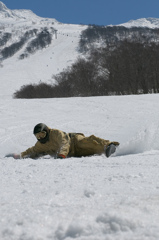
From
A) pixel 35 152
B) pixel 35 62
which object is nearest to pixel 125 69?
pixel 35 152

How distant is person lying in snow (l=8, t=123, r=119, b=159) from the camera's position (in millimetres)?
5014

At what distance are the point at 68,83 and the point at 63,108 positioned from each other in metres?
30.9

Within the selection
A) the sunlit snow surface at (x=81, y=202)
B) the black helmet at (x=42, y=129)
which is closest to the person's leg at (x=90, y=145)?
the black helmet at (x=42, y=129)

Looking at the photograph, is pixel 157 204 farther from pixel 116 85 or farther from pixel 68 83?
pixel 68 83

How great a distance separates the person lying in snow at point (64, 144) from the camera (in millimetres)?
5014

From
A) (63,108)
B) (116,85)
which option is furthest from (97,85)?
(63,108)

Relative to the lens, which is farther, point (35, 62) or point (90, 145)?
point (35, 62)

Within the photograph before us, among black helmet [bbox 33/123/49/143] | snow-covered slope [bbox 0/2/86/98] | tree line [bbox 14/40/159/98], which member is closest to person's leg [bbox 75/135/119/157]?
black helmet [bbox 33/123/49/143]

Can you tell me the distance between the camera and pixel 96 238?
1.49 m

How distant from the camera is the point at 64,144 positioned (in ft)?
16.4

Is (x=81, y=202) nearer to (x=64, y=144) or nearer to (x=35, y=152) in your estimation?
(x=64, y=144)

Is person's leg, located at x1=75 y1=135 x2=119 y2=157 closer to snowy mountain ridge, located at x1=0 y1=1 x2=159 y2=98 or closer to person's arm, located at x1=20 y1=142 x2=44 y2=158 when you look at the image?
person's arm, located at x1=20 y1=142 x2=44 y2=158

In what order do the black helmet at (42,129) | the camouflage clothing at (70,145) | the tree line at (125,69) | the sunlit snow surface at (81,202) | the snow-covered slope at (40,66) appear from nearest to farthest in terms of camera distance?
the sunlit snow surface at (81,202), the black helmet at (42,129), the camouflage clothing at (70,145), the tree line at (125,69), the snow-covered slope at (40,66)

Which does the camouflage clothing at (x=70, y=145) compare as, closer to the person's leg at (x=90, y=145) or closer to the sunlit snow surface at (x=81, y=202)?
the person's leg at (x=90, y=145)
